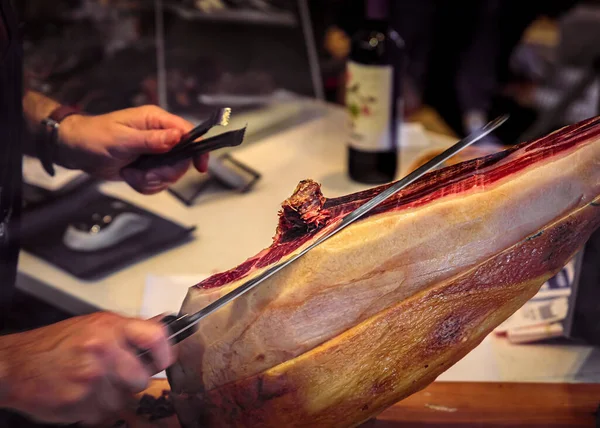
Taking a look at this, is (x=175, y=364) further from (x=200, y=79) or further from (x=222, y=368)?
(x=200, y=79)

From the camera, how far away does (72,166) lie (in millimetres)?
1092

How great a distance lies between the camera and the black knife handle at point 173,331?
60cm

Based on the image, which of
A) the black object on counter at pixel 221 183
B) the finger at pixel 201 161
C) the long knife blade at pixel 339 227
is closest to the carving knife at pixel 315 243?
the long knife blade at pixel 339 227

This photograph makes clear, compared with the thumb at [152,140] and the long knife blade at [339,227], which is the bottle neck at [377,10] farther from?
the long knife blade at [339,227]

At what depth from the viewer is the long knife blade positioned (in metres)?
0.63

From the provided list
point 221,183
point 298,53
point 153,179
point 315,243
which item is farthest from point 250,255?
point 298,53

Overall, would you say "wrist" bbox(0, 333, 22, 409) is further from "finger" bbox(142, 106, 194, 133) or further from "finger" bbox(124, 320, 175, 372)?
"finger" bbox(142, 106, 194, 133)

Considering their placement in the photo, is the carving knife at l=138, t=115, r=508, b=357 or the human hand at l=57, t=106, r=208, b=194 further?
the human hand at l=57, t=106, r=208, b=194

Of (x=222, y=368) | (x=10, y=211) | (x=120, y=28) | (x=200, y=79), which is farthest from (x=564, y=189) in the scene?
(x=120, y=28)

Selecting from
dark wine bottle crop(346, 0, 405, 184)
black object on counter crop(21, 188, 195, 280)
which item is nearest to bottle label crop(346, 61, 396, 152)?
dark wine bottle crop(346, 0, 405, 184)

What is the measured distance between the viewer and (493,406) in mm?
889

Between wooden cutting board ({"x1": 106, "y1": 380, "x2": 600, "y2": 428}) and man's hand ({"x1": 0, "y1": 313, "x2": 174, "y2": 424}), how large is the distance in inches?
8.4

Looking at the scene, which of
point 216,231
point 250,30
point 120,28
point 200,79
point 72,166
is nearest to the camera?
point 72,166

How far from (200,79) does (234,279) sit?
4.18ft
